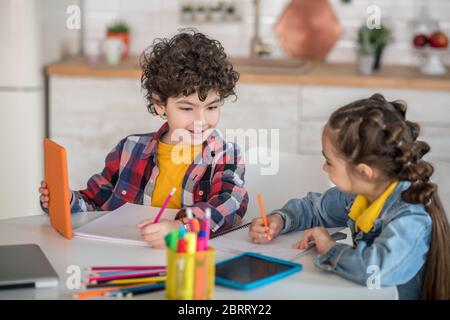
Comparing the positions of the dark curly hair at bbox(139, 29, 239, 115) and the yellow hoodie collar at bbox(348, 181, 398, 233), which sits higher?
the dark curly hair at bbox(139, 29, 239, 115)

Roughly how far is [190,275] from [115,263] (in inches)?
10.3

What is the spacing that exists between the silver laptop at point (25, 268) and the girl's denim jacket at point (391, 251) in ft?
1.58

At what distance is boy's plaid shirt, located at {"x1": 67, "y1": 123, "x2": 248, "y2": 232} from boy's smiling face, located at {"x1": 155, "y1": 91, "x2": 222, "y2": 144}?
0.07 metres

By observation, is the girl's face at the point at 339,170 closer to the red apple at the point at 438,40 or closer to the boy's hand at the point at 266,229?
the boy's hand at the point at 266,229

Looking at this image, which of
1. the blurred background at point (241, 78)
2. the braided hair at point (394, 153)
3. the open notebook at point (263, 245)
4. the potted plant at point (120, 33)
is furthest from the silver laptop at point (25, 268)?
the potted plant at point (120, 33)

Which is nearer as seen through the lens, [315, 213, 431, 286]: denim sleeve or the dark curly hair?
[315, 213, 431, 286]: denim sleeve

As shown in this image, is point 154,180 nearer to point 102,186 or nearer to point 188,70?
point 102,186

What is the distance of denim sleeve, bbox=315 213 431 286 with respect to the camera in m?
1.44

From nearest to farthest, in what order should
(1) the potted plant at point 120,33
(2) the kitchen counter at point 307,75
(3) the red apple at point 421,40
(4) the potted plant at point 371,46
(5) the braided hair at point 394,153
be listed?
(5) the braided hair at point 394,153 → (2) the kitchen counter at point 307,75 → (4) the potted plant at point 371,46 → (3) the red apple at point 421,40 → (1) the potted plant at point 120,33

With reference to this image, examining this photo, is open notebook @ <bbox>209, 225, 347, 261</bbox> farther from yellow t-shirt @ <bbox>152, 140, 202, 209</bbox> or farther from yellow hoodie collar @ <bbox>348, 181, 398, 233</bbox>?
yellow t-shirt @ <bbox>152, 140, 202, 209</bbox>

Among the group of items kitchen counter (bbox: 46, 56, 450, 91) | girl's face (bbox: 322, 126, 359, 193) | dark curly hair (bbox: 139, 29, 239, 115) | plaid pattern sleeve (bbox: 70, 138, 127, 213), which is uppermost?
dark curly hair (bbox: 139, 29, 239, 115)

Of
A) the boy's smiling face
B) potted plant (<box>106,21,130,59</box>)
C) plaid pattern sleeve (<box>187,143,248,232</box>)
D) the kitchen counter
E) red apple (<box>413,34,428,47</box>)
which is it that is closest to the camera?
plaid pattern sleeve (<box>187,143,248,232</box>)

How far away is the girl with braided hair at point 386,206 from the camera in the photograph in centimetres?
146

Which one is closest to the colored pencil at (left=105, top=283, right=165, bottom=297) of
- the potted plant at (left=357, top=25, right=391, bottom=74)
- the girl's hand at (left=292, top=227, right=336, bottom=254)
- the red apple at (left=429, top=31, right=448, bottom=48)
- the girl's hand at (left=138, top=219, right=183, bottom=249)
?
the girl's hand at (left=138, top=219, right=183, bottom=249)
